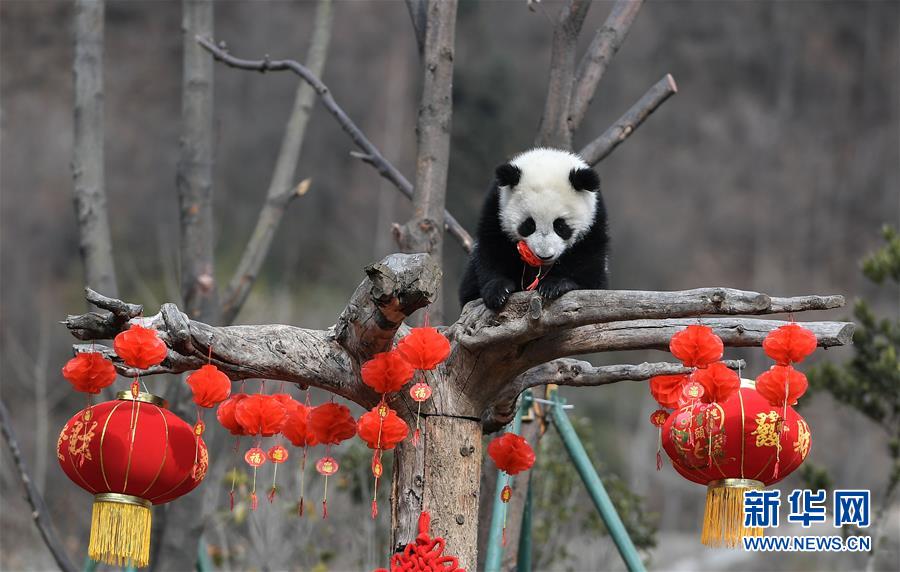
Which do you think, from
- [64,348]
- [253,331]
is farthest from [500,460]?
[64,348]

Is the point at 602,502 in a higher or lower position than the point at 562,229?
lower

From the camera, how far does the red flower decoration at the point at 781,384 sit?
9.70 ft

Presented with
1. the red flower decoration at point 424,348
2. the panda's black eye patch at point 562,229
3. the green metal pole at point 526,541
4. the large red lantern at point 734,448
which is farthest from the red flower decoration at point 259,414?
the green metal pole at point 526,541

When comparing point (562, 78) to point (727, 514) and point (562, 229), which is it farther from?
point (727, 514)

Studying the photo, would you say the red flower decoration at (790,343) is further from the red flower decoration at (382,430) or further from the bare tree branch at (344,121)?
the bare tree branch at (344,121)

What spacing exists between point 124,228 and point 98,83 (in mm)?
10284

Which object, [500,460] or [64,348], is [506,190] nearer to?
[500,460]

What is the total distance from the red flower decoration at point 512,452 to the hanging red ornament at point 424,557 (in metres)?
0.49

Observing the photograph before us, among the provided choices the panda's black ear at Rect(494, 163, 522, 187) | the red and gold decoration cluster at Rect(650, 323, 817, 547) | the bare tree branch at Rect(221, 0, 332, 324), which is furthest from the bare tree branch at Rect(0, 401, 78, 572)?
the red and gold decoration cluster at Rect(650, 323, 817, 547)

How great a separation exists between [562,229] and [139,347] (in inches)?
61.8

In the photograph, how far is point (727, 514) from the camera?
320 centimetres

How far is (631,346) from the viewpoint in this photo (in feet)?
10.3

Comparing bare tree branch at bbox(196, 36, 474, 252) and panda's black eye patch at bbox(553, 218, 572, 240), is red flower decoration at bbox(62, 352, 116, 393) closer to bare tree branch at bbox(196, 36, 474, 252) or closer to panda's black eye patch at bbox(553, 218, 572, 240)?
panda's black eye patch at bbox(553, 218, 572, 240)

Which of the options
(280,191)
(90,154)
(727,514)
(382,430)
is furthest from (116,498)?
(280,191)
